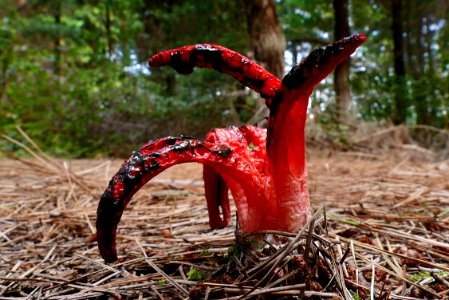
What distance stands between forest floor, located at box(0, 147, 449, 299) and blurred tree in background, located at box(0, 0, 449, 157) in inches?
104

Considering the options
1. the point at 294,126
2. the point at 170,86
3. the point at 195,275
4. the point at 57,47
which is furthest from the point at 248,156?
the point at 57,47

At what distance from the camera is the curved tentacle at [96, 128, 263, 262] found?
1.04 m

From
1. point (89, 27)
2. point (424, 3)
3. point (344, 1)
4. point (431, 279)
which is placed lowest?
point (431, 279)

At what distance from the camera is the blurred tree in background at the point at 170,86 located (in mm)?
6363

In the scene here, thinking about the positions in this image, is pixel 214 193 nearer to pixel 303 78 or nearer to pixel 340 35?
pixel 303 78

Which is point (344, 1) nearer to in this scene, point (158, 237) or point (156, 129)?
point (156, 129)

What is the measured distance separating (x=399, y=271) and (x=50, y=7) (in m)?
11.2

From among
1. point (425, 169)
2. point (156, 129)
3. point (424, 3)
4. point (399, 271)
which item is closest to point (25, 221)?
point (399, 271)

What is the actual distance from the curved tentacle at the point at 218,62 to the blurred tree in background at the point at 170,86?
3.55 metres

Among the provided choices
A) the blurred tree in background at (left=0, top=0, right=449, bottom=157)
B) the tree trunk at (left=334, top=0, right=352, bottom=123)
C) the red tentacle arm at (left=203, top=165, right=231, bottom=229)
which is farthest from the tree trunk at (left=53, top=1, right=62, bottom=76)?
the red tentacle arm at (left=203, top=165, right=231, bottom=229)

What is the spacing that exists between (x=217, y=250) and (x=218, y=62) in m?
0.74

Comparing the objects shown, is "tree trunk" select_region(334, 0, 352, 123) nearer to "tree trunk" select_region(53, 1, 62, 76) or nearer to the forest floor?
the forest floor

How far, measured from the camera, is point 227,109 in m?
5.33

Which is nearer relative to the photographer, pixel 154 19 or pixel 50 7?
pixel 154 19
